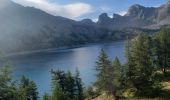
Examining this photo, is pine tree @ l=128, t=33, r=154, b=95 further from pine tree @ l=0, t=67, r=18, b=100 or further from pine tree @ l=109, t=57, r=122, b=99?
pine tree @ l=0, t=67, r=18, b=100

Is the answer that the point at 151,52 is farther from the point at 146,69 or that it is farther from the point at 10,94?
the point at 10,94

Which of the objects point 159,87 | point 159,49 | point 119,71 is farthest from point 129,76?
point 159,49

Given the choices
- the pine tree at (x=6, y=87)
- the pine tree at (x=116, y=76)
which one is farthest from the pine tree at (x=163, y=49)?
the pine tree at (x=6, y=87)

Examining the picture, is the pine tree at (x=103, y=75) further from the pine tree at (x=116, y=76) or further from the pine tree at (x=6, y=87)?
the pine tree at (x=6, y=87)

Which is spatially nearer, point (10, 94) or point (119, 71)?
point (10, 94)

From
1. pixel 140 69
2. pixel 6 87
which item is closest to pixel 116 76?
pixel 140 69

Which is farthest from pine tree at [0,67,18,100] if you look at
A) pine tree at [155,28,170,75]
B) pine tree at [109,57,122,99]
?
pine tree at [155,28,170,75]

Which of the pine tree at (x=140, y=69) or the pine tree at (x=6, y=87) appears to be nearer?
the pine tree at (x=6, y=87)

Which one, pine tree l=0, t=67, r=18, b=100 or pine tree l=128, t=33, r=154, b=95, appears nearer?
pine tree l=0, t=67, r=18, b=100

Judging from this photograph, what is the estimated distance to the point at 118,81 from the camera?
202 feet

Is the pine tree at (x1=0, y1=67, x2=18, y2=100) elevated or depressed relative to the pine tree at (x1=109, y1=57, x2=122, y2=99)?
elevated

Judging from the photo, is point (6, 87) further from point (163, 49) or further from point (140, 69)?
point (163, 49)

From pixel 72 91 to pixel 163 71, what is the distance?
28.0 metres

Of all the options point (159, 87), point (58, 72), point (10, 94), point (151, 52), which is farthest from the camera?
point (151, 52)
